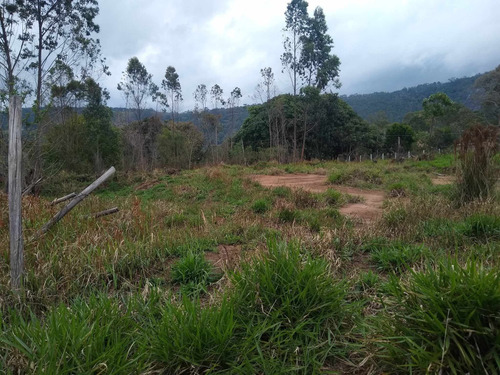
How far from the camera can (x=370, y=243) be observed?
10.8 ft

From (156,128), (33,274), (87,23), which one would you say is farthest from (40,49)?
(33,274)

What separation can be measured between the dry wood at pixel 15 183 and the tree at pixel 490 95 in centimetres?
3430

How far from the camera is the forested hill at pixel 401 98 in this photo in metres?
54.7

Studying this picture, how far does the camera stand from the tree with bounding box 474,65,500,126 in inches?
1126

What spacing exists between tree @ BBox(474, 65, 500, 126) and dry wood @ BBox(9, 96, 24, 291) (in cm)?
3430

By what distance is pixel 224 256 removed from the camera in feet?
10.5

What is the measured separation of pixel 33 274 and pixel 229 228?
2198mm

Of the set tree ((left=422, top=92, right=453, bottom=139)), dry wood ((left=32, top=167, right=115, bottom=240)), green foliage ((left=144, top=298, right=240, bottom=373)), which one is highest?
tree ((left=422, top=92, right=453, bottom=139))

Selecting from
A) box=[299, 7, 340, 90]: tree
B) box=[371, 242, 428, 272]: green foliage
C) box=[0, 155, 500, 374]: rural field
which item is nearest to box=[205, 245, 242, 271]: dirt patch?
box=[0, 155, 500, 374]: rural field

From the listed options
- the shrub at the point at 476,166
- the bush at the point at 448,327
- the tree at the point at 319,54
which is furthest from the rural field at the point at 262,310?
the tree at the point at 319,54

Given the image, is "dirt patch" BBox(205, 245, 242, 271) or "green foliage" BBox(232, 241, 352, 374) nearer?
"green foliage" BBox(232, 241, 352, 374)

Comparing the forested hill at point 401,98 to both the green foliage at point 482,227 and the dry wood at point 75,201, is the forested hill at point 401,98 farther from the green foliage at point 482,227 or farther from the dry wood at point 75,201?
the dry wood at point 75,201

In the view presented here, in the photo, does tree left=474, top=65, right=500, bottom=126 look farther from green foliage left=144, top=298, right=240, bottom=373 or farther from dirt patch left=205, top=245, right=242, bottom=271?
green foliage left=144, top=298, right=240, bottom=373

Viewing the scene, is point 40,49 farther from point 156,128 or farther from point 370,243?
point 370,243
